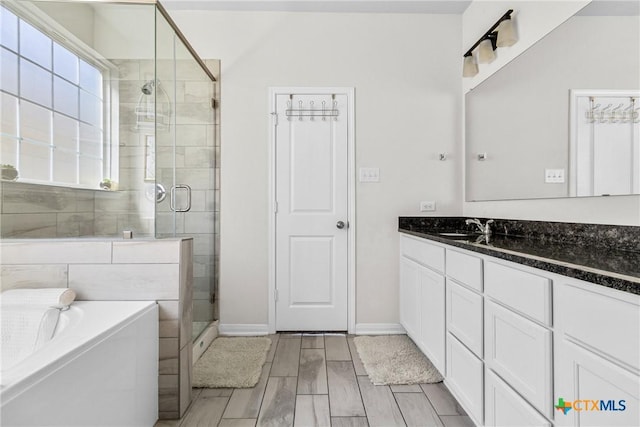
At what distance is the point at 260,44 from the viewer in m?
2.73

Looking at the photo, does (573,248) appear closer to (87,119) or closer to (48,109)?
(87,119)

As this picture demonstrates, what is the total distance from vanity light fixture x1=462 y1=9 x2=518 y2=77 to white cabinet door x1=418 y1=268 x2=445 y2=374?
1598 millimetres

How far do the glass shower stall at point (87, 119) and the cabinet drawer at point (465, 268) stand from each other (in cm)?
155

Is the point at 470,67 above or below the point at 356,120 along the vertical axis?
above

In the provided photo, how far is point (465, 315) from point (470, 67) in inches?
77.8

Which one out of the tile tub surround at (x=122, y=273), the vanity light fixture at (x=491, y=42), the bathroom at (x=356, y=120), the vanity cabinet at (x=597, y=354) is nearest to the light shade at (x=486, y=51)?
the vanity light fixture at (x=491, y=42)

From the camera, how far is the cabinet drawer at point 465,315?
1.46m

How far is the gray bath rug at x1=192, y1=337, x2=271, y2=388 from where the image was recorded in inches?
77.2

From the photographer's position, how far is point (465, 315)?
157 cm

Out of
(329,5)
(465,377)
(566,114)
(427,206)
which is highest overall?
(329,5)

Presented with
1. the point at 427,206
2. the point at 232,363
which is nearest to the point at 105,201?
the point at 232,363

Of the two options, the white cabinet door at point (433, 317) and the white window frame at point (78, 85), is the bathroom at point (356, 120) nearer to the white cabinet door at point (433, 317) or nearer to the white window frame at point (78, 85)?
the white cabinet door at point (433, 317)

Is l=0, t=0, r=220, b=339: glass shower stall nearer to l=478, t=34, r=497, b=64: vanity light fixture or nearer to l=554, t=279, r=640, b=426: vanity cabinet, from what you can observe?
l=554, t=279, r=640, b=426: vanity cabinet

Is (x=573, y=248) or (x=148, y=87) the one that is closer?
(x=573, y=248)
